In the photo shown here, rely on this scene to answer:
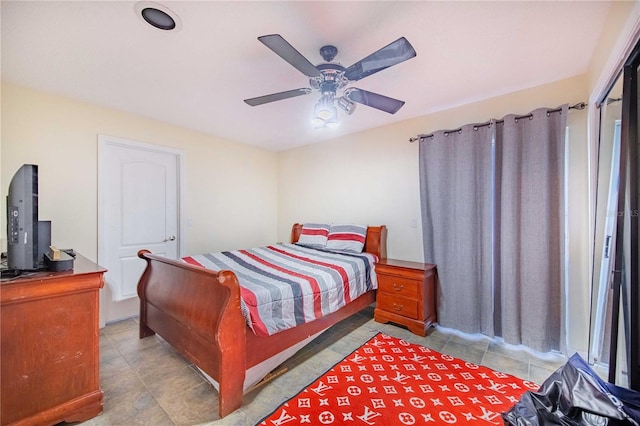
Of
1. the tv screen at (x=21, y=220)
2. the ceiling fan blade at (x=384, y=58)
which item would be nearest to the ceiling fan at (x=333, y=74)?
the ceiling fan blade at (x=384, y=58)

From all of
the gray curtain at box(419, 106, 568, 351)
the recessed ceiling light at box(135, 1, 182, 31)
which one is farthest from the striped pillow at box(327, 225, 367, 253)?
the recessed ceiling light at box(135, 1, 182, 31)

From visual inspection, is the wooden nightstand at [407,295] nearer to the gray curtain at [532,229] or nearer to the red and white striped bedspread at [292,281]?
the red and white striped bedspread at [292,281]

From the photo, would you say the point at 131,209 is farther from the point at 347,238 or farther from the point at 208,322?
the point at 347,238

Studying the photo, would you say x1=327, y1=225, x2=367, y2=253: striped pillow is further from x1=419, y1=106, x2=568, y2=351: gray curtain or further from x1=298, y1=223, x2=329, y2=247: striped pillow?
x1=419, y1=106, x2=568, y2=351: gray curtain

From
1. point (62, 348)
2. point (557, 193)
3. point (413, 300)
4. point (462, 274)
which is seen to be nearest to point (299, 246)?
point (413, 300)

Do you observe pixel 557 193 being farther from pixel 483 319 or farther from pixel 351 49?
pixel 351 49


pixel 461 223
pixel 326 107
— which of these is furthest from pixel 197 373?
pixel 461 223

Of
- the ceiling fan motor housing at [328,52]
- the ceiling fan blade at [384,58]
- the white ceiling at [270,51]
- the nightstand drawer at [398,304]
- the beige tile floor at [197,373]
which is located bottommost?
the beige tile floor at [197,373]

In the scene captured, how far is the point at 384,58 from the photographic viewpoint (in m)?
1.49

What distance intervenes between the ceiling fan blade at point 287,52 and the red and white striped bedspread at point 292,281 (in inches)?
59.5

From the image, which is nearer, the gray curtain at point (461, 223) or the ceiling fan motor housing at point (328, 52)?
the ceiling fan motor housing at point (328, 52)

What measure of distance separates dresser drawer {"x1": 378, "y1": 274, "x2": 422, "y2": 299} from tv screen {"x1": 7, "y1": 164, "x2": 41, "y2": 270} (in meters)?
2.85

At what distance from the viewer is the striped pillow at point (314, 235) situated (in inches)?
148

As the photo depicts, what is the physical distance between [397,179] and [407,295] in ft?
4.72
